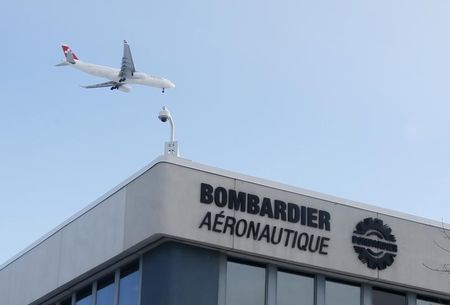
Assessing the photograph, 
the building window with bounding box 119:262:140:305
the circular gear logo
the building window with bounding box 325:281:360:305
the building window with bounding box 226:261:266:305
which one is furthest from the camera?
the circular gear logo

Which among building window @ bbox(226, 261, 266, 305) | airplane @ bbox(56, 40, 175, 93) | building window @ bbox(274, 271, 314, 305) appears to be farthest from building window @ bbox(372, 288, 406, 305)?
airplane @ bbox(56, 40, 175, 93)

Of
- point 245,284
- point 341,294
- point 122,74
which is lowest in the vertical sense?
point 245,284

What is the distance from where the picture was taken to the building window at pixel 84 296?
69.0 ft

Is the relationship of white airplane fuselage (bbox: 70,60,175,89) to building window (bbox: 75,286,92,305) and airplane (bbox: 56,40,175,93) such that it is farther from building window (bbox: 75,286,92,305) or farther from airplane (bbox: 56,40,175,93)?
building window (bbox: 75,286,92,305)

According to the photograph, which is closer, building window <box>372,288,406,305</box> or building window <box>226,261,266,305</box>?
building window <box>226,261,266,305</box>

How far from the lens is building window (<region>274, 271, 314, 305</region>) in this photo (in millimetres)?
19145

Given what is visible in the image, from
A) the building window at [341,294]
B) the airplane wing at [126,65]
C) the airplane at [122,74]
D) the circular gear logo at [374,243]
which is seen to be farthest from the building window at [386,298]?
the airplane wing at [126,65]

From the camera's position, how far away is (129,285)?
63.4 feet

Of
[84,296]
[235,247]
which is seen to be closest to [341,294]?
[235,247]

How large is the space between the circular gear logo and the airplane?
43.4 meters

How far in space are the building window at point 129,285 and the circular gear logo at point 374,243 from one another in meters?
4.18

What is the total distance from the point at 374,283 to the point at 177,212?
4536 mm

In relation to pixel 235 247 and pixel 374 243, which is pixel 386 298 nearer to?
pixel 374 243

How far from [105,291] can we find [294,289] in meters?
3.77
